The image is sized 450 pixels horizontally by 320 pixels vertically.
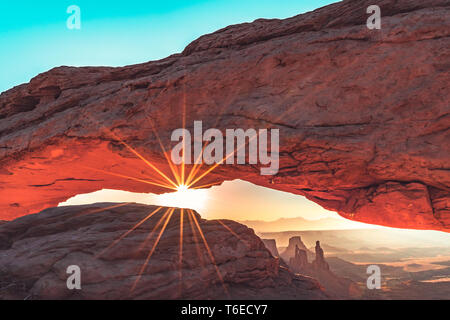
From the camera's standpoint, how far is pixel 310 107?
9.10 meters

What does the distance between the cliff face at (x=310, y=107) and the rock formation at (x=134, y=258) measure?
312cm

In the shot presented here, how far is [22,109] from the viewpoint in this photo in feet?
50.6

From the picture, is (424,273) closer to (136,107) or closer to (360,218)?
(360,218)

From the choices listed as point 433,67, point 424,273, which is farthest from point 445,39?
point 424,273

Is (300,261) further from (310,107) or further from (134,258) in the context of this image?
(310,107)

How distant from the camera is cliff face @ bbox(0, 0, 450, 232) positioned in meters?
7.86

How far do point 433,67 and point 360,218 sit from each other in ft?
18.9

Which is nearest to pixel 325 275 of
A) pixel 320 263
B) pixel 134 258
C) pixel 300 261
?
pixel 320 263

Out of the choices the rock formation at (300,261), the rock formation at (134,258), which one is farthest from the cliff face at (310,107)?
the rock formation at (300,261)

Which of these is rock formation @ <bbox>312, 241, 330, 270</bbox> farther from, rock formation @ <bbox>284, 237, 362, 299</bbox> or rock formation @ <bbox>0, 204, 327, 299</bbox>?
rock formation @ <bbox>0, 204, 327, 299</bbox>

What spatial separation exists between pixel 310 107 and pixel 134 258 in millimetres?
8934

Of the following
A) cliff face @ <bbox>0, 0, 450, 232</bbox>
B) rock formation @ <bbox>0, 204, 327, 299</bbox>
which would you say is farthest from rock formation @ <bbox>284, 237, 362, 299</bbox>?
cliff face @ <bbox>0, 0, 450, 232</bbox>

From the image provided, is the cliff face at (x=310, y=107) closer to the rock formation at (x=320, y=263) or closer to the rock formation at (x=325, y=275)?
the rock formation at (x=325, y=275)

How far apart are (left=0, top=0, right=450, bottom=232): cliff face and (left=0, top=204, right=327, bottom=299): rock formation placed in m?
3.12
